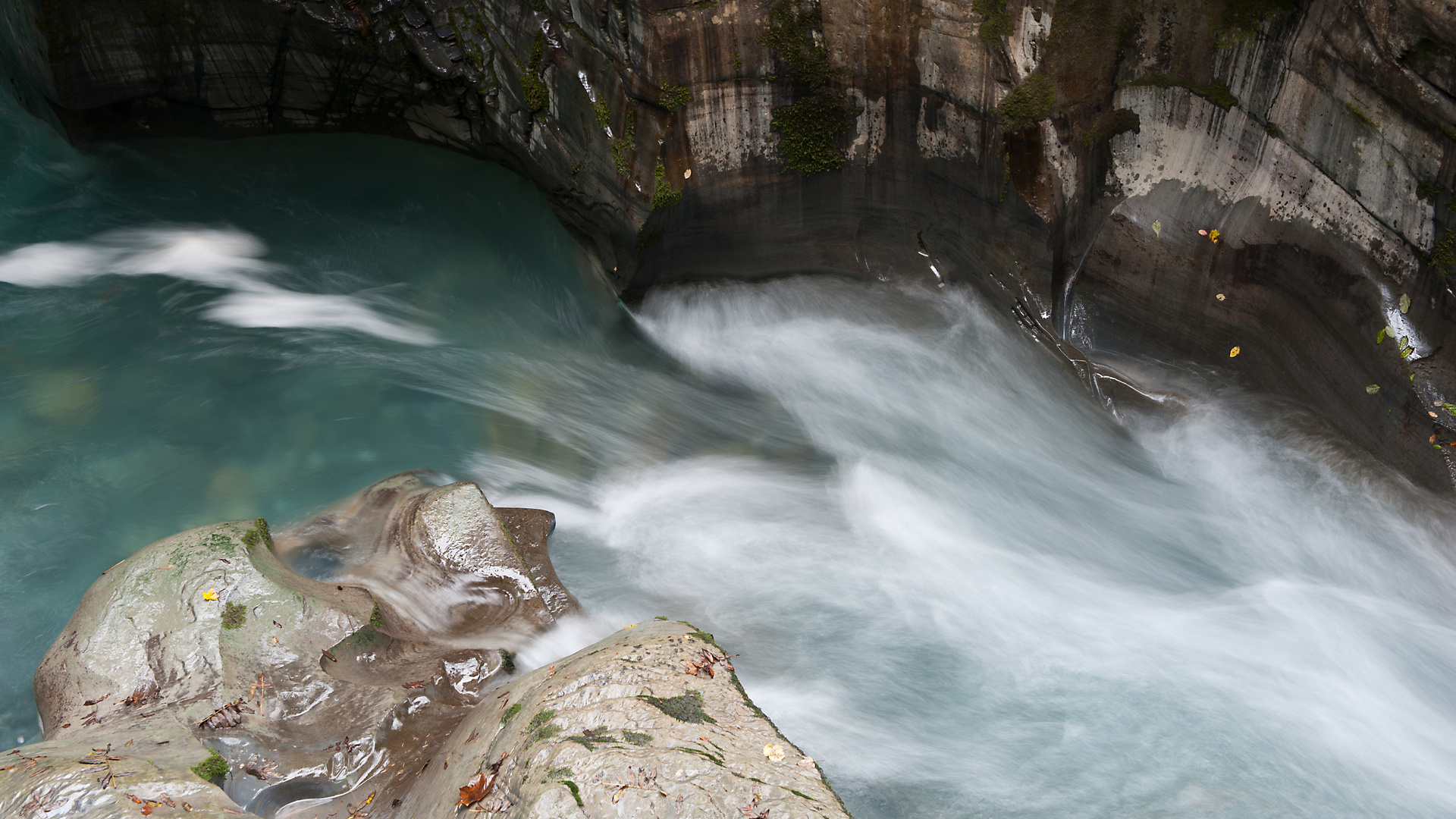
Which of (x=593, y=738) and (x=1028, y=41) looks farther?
(x=1028, y=41)

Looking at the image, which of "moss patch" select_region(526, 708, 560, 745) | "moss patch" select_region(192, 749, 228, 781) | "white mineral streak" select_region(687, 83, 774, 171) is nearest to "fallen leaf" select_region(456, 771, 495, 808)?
"moss patch" select_region(526, 708, 560, 745)

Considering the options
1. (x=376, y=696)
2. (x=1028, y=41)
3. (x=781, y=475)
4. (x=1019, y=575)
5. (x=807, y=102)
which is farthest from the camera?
(x=807, y=102)

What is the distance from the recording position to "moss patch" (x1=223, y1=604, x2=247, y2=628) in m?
3.71

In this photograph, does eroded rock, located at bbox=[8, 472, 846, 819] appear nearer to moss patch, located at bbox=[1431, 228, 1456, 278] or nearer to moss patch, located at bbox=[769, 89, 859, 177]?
moss patch, located at bbox=[769, 89, 859, 177]

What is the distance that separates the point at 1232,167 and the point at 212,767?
6.27 meters

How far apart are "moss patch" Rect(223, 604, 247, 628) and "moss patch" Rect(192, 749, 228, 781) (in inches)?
25.8

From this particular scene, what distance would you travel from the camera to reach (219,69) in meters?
6.62

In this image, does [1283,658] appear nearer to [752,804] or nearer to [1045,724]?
[1045,724]

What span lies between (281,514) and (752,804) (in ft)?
11.8

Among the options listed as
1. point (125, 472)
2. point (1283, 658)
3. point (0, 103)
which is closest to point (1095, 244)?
point (1283, 658)

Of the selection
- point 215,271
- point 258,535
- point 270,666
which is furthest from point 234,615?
point 215,271

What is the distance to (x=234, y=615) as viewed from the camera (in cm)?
374

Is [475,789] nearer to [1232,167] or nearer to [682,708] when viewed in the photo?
[682,708]

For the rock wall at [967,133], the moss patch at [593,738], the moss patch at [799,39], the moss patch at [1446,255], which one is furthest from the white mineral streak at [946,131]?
the moss patch at [593,738]
